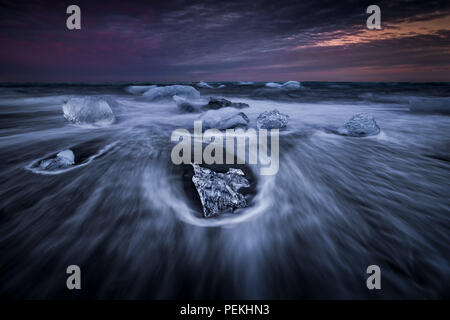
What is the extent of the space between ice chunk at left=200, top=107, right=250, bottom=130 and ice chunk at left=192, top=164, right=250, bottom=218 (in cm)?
276

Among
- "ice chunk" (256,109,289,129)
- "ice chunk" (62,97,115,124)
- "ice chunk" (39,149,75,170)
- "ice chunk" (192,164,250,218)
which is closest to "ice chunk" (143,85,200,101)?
"ice chunk" (62,97,115,124)

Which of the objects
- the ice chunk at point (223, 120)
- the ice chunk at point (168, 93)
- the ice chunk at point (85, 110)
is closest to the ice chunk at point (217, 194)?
the ice chunk at point (223, 120)

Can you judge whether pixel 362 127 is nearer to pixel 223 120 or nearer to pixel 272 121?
pixel 272 121

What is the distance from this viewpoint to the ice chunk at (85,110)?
16.1 feet

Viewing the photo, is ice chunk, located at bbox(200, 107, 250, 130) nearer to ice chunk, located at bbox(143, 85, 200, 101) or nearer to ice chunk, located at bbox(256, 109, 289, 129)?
ice chunk, located at bbox(256, 109, 289, 129)

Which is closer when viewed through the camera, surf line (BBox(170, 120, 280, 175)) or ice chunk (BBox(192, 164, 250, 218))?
ice chunk (BBox(192, 164, 250, 218))

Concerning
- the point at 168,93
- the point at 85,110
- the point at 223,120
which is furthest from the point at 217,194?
the point at 168,93

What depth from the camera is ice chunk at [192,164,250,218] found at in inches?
75.5

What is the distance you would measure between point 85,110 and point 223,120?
3.40 m

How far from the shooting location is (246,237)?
5.68 ft

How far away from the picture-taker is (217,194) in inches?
76.7

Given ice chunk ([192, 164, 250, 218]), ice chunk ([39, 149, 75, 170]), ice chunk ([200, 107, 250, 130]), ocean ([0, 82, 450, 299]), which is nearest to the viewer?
ocean ([0, 82, 450, 299])
